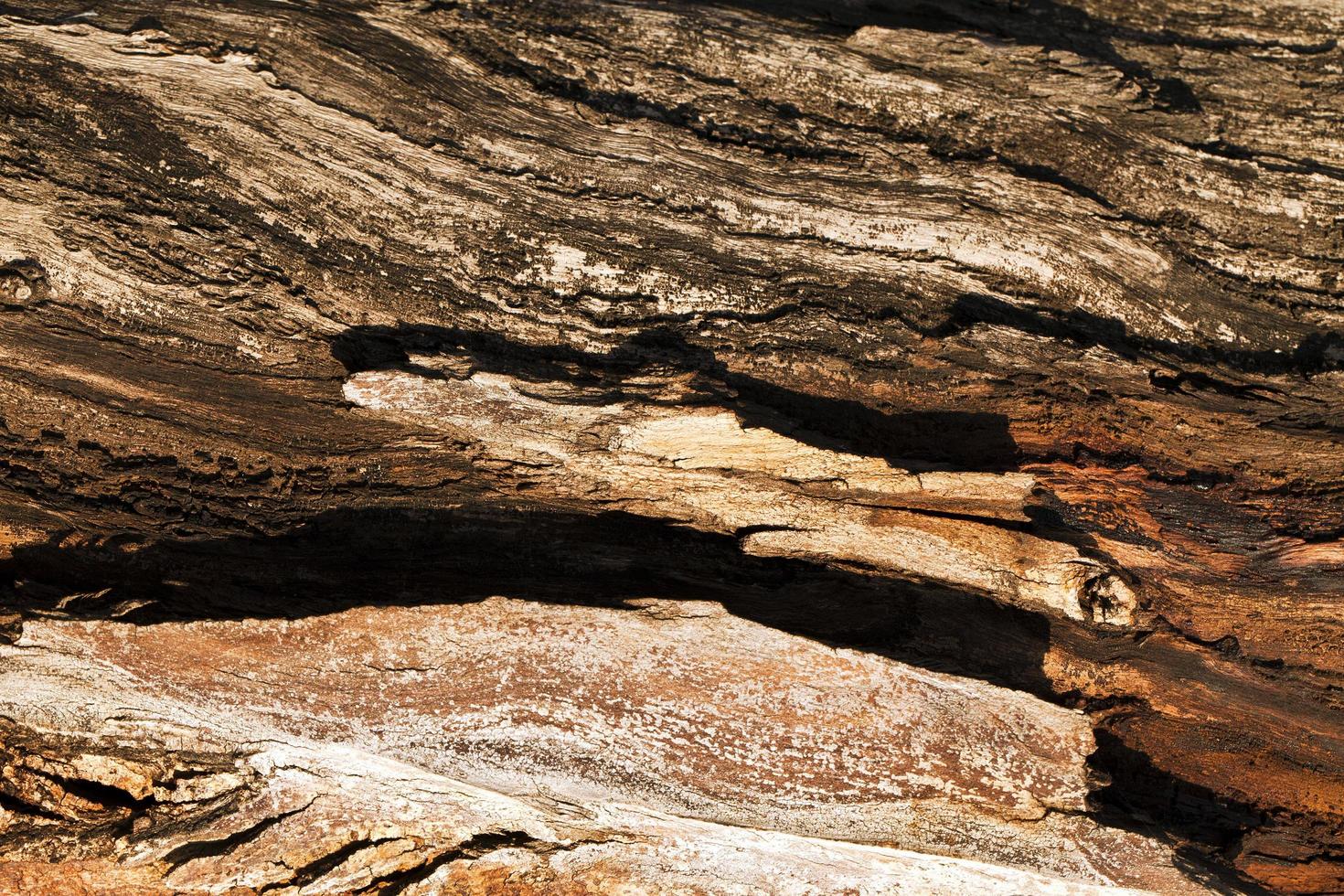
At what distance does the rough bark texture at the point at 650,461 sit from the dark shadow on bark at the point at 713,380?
0.10 feet

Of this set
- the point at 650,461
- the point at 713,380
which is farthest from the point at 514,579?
→ the point at 713,380

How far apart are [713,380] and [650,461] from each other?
540 millimetres

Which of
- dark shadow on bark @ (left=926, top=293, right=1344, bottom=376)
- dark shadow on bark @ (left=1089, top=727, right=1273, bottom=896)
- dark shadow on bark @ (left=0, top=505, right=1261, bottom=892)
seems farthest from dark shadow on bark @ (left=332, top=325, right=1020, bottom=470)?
dark shadow on bark @ (left=1089, top=727, right=1273, bottom=896)

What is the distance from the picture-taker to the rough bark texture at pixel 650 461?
157 inches

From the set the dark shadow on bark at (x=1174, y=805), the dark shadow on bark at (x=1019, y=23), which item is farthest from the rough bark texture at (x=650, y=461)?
the dark shadow on bark at (x=1019, y=23)

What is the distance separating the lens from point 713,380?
4480mm

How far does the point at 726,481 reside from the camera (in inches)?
172

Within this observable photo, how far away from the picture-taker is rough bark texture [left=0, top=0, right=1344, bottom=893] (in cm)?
398

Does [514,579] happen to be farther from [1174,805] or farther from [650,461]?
[1174,805]

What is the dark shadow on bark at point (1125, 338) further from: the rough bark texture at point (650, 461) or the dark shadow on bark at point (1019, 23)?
the dark shadow on bark at point (1019, 23)

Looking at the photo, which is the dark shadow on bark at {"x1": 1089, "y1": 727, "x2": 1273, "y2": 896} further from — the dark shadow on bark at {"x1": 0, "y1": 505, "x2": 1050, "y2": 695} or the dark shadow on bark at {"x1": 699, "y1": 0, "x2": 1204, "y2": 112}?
the dark shadow on bark at {"x1": 699, "y1": 0, "x2": 1204, "y2": 112}

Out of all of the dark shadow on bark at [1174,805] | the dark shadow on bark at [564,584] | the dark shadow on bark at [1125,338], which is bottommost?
the dark shadow on bark at [1174,805]

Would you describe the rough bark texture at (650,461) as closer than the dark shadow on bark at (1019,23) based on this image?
Yes

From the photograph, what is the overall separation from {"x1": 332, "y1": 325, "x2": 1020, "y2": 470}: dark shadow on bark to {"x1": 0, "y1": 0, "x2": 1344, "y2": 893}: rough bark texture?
0.03 meters
